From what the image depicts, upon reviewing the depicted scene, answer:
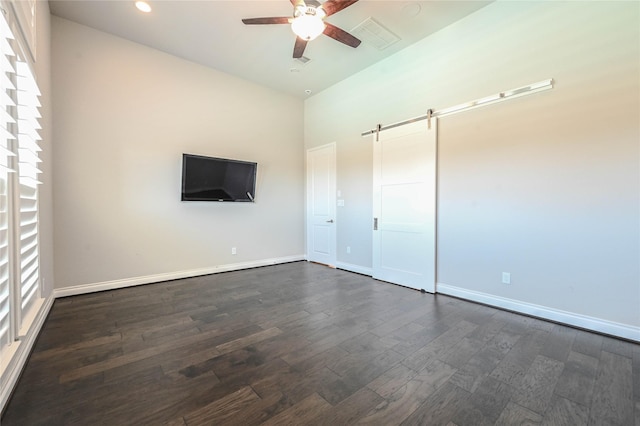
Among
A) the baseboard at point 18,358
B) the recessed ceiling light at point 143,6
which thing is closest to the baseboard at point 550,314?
the baseboard at point 18,358

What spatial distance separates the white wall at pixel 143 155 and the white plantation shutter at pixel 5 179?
2058 millimetres

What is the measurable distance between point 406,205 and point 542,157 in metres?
1.61

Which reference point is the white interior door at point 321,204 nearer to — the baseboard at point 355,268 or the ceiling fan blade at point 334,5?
the baseboard at point 355,268

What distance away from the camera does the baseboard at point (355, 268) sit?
4.53 metres

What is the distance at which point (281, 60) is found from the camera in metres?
4.21

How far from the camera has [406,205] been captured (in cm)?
391

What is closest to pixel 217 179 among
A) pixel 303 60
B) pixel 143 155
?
pixel 143 155

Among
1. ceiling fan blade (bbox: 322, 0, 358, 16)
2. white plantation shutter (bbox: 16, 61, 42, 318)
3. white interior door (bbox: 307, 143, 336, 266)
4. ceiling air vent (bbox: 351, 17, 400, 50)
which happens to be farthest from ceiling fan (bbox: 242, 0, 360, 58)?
white interior door (bbox: 307, 143, 336, 266)

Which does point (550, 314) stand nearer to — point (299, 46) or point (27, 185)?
point (299, 46)

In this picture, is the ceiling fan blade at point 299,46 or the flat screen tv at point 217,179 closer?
the ceiling fan blade at point 299,46

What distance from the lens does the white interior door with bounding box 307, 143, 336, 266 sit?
205 inches

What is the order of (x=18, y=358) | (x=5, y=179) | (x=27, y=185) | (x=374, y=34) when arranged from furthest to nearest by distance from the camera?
(x=374, y=34) < (x=27, y=185) < (x=18, y=358) < (x=5, y=179)

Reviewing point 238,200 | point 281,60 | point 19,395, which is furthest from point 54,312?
point 281,60

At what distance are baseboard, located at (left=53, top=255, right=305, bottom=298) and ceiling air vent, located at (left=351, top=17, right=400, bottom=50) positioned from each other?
13.2ft
